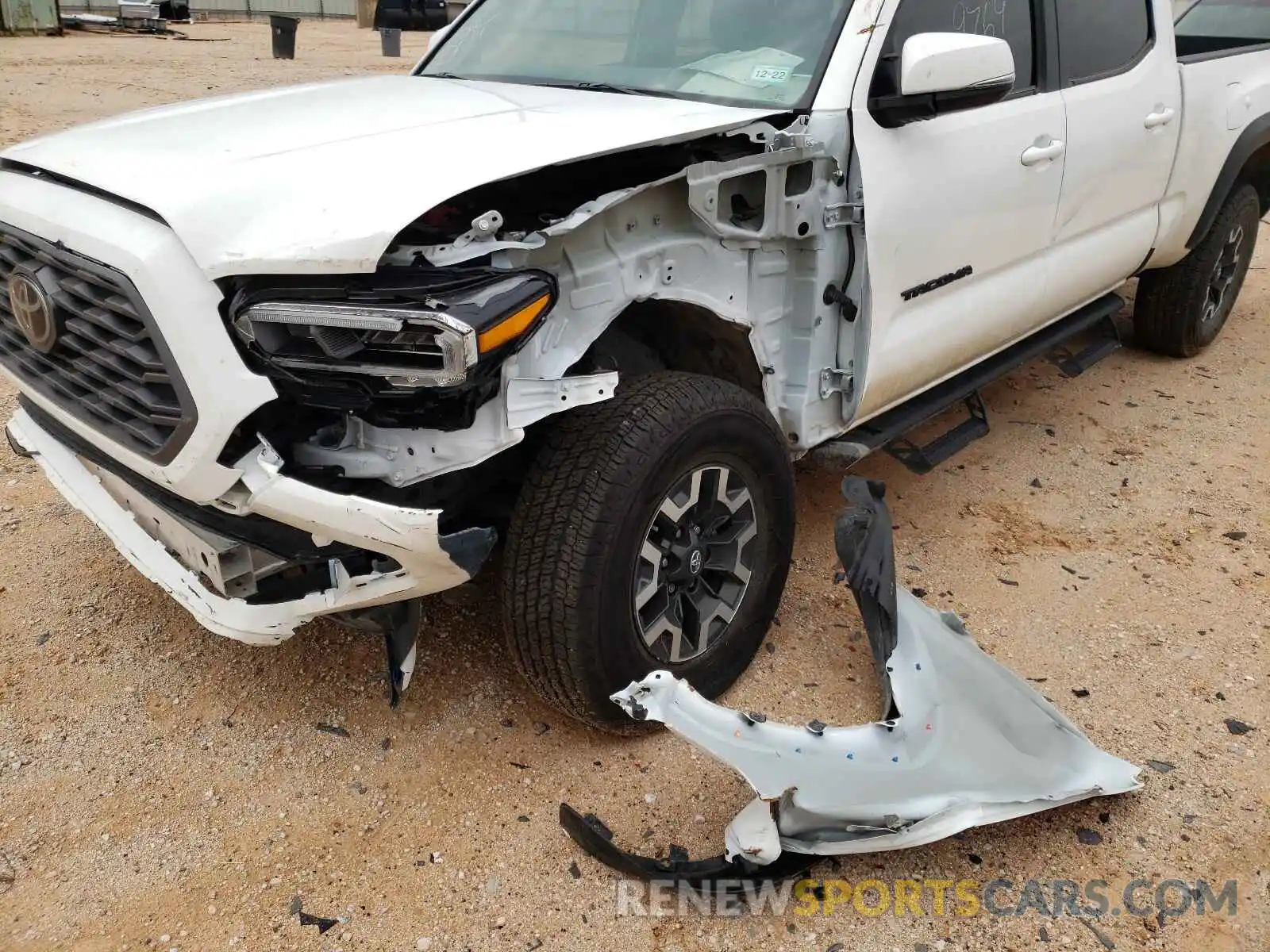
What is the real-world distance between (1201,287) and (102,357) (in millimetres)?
4752

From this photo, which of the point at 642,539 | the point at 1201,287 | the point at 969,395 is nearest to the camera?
the point at 642,539

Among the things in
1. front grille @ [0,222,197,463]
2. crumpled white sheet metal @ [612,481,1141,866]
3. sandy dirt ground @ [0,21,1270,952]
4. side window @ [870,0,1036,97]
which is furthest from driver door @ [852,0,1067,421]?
front grille @ [0,222,197,463]

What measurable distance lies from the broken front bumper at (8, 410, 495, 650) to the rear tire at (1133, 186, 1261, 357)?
4184mm

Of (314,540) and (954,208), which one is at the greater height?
(954,208)

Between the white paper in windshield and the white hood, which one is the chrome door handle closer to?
the white paper in windshield

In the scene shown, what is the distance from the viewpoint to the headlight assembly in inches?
70.3

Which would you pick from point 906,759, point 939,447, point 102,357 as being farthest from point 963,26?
point 102,357

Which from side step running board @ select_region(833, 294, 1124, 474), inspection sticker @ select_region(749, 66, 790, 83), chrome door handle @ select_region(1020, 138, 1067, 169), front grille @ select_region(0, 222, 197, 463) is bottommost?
side step running board @ select_region(833, 294, 1124, 474)

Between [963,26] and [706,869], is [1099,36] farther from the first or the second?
[706,869]

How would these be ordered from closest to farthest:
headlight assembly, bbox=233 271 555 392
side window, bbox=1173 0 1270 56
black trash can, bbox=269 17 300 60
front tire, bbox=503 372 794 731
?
1. headlight assembly, bbox=233 271 555 392
2. front tire, bbox=503 372 794 731
3. side window, bbox=1173 0 1270 56
4. black trash can, bbox=269 17 300 60

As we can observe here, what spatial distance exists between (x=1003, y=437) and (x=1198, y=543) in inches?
39.1

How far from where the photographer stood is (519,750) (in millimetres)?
2488

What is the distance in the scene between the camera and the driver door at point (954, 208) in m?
2.66

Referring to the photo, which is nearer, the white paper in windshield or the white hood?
the white hood
